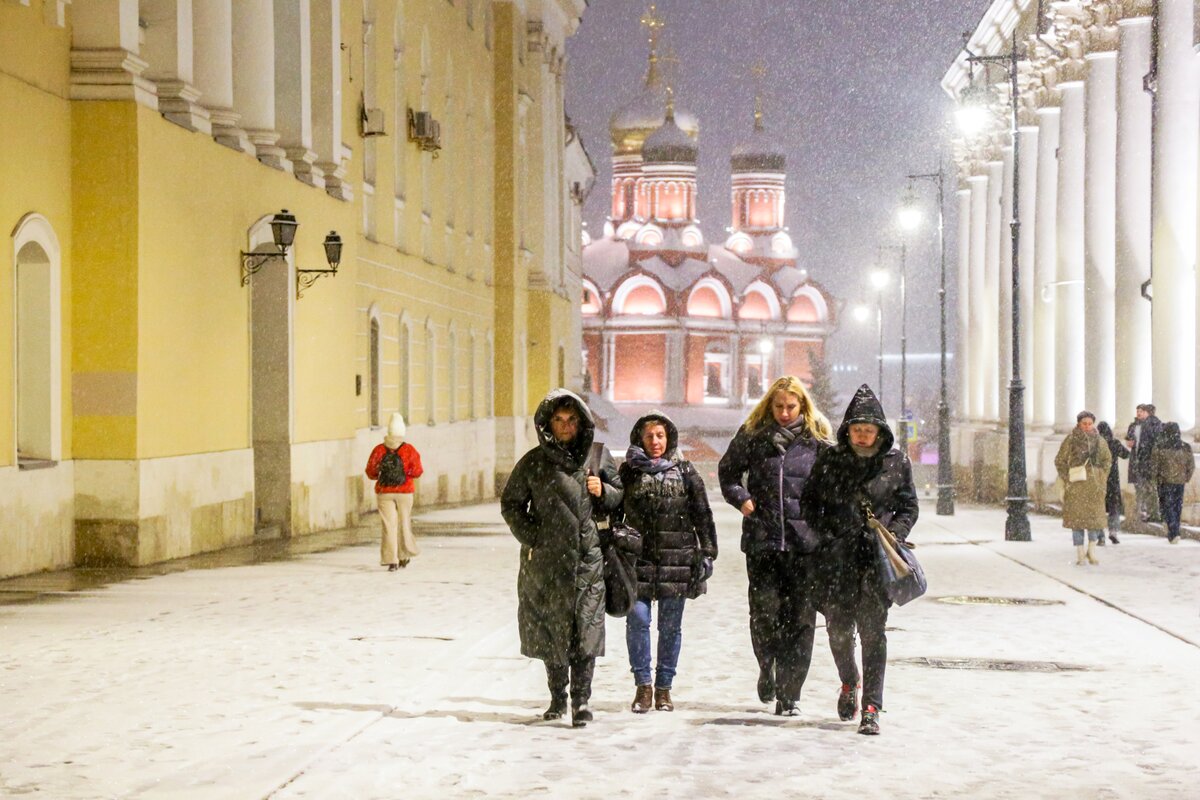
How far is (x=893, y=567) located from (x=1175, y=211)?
20.0 meters

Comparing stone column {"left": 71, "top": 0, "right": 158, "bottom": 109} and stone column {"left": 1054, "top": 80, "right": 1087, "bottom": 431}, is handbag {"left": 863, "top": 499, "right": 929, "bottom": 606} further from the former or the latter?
stone column {"left": 1054, "top": 80, "right": 1087, "bottom": 431}

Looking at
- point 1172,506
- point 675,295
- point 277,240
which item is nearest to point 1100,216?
point 1172,506

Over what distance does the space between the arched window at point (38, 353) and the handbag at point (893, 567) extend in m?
11.1

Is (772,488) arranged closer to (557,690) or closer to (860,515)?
(860,515)

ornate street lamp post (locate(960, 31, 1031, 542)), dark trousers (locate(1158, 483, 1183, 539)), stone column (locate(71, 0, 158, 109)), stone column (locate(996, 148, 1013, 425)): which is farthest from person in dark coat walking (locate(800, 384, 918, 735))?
stone column (locate(996, 148, 1013, 425))

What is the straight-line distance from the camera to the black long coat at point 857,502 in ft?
31.6

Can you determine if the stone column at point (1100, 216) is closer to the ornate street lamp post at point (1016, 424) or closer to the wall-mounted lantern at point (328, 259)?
the ornate street lamp post at point (1016, 424)

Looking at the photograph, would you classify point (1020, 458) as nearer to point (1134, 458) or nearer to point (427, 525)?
point (1134, 458)

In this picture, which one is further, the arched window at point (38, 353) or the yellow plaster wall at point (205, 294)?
the yellow plaster wall at point (205, 294)

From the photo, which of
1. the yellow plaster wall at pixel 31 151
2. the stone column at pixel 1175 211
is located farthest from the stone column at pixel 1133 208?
the yellow plaster wall at pixel 31 151

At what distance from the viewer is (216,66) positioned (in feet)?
75.7

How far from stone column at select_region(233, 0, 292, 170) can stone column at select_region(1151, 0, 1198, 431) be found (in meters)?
12.4

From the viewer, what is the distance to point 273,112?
24938mm

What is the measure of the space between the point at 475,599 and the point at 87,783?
28.6ft
